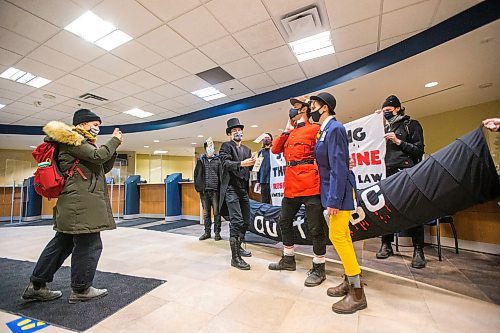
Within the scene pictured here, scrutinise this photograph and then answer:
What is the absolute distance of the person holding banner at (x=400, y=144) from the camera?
8.61 feet

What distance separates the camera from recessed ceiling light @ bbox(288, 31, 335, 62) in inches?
156

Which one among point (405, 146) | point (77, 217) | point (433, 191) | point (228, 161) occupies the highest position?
point (405, 146)

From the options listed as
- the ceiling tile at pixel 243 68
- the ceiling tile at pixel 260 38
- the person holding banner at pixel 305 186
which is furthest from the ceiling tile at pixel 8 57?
the person holding banner at pixel 305 186

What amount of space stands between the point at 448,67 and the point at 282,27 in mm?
3249

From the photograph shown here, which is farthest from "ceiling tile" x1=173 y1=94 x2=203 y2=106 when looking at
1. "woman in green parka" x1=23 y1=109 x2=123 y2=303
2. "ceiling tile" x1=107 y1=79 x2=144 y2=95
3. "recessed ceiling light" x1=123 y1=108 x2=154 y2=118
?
"woman in green parka" x1=23 y1=109 x2=123 y2=303

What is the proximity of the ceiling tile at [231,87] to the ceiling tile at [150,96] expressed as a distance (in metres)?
1.66

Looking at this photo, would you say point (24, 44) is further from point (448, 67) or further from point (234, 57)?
point (448, 67)

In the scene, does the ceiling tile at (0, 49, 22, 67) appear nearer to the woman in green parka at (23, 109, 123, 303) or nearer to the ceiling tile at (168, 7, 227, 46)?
the ceiling tile at (168, 7, 227, 46)

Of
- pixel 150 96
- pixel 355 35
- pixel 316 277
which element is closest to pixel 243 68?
pixel 355 35

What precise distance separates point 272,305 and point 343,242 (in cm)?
67

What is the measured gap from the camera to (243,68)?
4.93 meters

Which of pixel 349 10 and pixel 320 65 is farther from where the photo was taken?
pixel 320 65

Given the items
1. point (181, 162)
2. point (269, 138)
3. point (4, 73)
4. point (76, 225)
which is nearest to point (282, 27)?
point (269, 138)

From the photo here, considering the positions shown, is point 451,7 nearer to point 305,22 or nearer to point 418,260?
point 305,22
